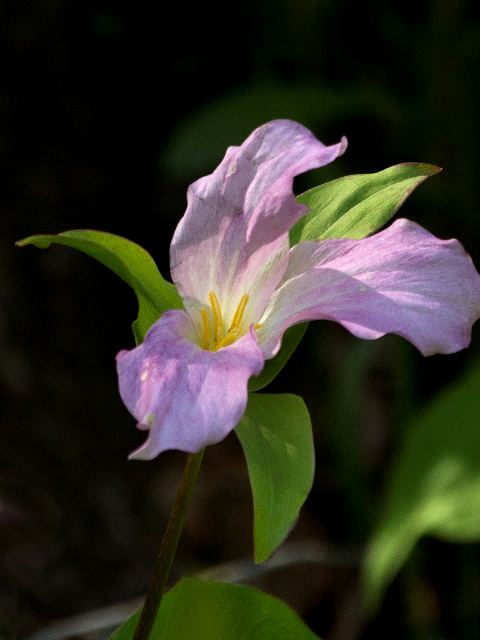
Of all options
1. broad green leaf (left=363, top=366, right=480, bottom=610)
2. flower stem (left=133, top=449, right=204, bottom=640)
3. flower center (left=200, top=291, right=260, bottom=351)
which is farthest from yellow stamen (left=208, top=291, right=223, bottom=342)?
broad green leaf (left=363, top=366, right=480, bottom=610)

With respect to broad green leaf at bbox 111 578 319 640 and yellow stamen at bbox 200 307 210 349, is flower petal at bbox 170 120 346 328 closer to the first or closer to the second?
yellow stamen at bbox 200 307 210 349

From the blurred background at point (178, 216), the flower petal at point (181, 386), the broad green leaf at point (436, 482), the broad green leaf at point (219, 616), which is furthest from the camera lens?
the blurred background at point (178, 216)

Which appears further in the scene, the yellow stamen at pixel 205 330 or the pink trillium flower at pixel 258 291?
Answer: the yellow stamen at pixel 205 330

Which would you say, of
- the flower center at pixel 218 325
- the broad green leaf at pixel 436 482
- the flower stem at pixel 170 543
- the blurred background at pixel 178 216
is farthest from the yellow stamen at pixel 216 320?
the blurred background at pixel 178 216

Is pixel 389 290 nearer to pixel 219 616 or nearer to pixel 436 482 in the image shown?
pixel 219 616

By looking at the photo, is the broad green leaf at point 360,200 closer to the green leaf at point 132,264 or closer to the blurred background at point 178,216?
the green leaf at point 132,264

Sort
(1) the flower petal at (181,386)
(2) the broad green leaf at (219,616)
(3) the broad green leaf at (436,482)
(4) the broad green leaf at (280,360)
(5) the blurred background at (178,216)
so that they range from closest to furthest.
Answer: (1) the flower petal at (181,386) → (4) the broad green leaf at (280,360) → (2) the broad green leaf at (219,616) → (3) the broad green leaf at (436,482) → (5) the blurred background at (178,216)

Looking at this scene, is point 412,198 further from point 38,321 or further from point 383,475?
point 38,321
